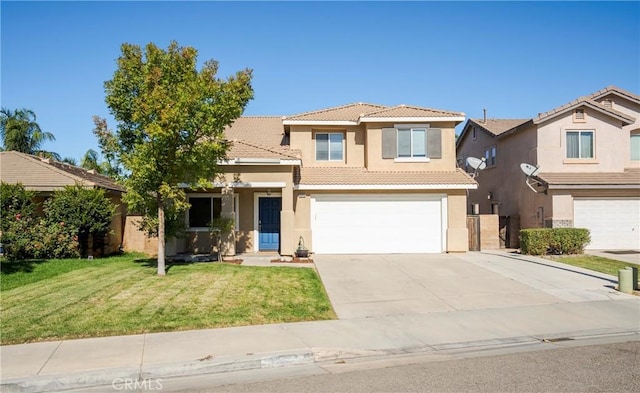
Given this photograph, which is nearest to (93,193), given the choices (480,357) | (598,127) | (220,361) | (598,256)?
(220,361)

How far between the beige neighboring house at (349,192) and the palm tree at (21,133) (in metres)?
20.9

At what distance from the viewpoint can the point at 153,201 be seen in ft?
48.1

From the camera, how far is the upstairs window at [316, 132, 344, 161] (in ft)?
71.3

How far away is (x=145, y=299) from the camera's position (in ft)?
36.4

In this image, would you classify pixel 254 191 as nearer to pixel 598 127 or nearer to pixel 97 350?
pixel 97 350

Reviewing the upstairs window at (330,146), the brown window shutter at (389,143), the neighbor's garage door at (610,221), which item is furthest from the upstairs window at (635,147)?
the upstairs window at (330,146)

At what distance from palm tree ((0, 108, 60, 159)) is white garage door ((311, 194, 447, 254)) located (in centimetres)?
2300

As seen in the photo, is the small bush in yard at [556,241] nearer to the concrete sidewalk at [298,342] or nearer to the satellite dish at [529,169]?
the satellite dish at [529,169]

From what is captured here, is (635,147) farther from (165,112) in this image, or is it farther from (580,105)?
(165,112)

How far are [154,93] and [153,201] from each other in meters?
3.38

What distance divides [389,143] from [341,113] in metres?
2.70

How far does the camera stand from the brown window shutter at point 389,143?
2091cm

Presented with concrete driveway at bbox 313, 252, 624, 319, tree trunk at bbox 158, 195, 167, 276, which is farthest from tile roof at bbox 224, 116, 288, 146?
tree trunk at bbox 158, 195, 167, 276

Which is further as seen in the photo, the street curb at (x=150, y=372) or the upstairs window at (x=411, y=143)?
the upstairs window at (x=411, y=143)
